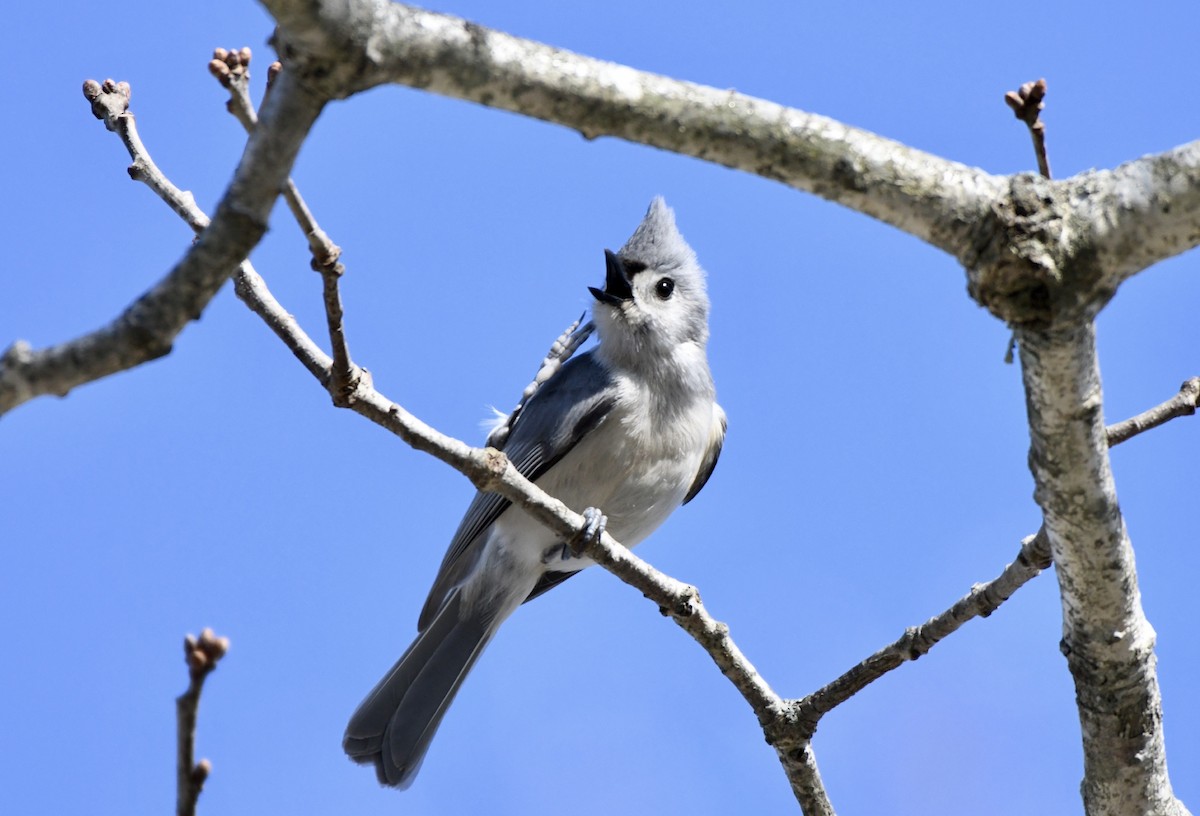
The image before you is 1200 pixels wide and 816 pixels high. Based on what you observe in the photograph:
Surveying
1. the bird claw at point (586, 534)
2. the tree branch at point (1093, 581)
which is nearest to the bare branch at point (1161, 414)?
the tree branch at point (1093, 581)

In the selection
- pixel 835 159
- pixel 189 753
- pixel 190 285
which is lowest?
Result: pixel 189 753

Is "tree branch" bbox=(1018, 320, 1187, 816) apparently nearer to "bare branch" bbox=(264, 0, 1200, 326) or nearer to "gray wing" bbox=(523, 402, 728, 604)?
"bare branch" bbox=(264, 0, 1200, 326)

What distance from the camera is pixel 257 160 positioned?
192cm

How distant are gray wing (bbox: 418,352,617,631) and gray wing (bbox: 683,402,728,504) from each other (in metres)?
0.72

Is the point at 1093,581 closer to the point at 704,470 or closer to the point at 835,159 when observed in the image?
the point at 835,159

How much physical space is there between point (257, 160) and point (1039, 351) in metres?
1.47

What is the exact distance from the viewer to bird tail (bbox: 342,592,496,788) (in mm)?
5176

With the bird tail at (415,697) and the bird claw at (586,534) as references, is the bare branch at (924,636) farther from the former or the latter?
the bird tail at (415,697)

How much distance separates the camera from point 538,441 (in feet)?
17.3

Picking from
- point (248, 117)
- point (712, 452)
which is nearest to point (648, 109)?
point (248, 117)

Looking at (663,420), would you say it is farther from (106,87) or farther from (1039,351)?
(1039,351)

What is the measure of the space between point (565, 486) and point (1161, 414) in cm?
264

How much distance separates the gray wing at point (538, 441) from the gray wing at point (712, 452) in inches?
28.3

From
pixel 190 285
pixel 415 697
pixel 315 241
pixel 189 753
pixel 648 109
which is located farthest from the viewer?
pixel 415 697
